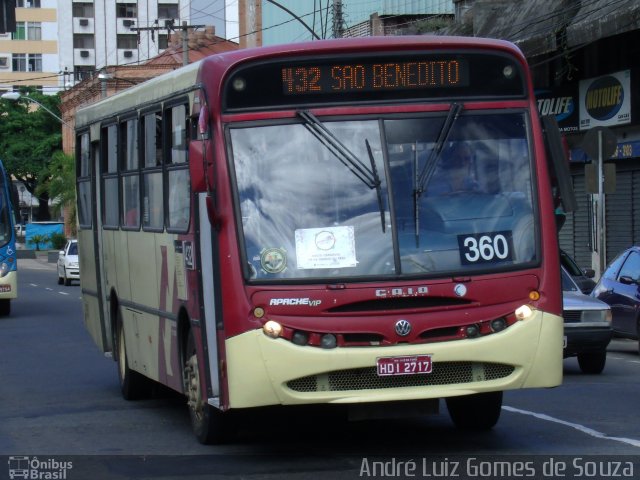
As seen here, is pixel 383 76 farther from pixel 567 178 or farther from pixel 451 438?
pixel 451 438

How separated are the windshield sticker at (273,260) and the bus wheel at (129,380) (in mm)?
4858

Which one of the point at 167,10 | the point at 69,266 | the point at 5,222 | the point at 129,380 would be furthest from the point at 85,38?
the point at 129,380

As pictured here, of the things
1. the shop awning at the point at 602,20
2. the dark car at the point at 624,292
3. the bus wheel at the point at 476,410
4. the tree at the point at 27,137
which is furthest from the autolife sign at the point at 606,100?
the tree at the point at 27,137

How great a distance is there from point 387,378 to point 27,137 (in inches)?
3903

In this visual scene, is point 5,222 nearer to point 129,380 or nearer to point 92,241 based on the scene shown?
point 92,241

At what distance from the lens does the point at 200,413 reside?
1077 centimetres

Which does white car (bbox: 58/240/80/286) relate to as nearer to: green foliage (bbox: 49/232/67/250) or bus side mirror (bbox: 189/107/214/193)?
green foliage (bbox: 49/232/67/250)

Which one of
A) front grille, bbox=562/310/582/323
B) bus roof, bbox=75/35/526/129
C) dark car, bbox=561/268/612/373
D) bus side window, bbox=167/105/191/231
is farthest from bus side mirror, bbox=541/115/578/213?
front grille, bbox=562/310/582/323

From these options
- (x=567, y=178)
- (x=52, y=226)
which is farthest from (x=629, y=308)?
(x=52, y=226)

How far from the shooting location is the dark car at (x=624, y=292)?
19.7 meters

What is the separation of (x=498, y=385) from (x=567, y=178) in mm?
1514

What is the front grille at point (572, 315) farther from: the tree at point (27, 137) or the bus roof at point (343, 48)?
the tree at point (27, 137)

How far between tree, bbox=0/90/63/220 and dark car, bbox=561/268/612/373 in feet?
297

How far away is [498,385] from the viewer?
9633mm
